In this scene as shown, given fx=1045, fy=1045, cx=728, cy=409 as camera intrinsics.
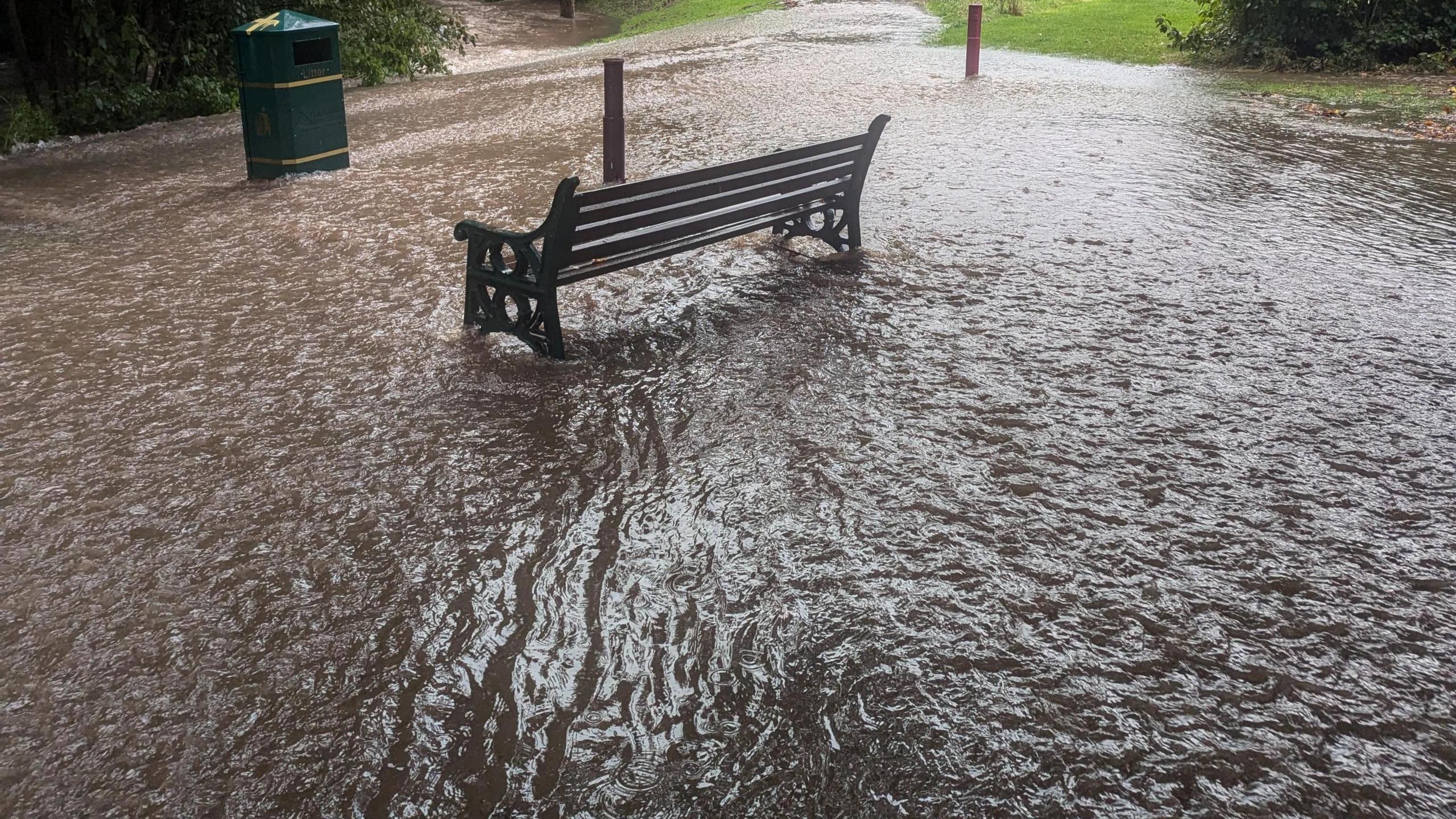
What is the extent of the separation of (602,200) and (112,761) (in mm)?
3721

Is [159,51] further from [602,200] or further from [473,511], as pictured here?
[473,511]

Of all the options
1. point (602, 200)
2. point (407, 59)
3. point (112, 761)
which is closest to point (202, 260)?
point (602, 200)

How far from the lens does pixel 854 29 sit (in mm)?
24438

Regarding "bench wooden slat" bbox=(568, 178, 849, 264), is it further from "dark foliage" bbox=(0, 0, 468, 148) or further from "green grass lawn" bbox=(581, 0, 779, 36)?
"green grass lawn" bbox=(581, 0, 779, 36)

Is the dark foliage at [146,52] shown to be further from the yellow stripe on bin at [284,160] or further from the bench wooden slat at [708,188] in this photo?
the bench wooden slat at [708,188]

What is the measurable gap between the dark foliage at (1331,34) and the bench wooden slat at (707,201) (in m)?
13.5

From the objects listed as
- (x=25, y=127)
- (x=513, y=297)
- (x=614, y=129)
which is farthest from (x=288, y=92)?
(x=513, y=297)

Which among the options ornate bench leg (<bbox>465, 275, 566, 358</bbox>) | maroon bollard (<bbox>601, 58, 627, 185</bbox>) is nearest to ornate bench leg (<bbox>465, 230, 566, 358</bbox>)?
ornate bench leg (<bbox>465, 275, 566, 358</bbox>)

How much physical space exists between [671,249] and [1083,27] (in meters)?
18.6

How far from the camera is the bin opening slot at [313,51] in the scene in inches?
381

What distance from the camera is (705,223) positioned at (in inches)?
261

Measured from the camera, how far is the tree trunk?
1294 cm

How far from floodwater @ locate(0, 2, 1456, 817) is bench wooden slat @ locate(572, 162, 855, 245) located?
0.60m

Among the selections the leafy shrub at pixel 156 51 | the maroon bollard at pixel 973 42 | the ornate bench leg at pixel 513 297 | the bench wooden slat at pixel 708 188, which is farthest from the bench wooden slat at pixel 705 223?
the maroon bollard at pixel 973 42
